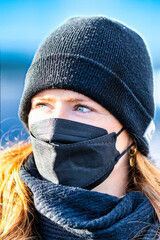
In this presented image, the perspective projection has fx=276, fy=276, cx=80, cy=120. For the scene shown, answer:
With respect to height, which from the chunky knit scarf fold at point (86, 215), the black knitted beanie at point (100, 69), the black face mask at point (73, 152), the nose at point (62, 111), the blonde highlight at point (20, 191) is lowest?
the blonde highlight at point (20, 191)

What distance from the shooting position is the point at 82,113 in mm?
1598

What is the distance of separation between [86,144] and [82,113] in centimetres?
19

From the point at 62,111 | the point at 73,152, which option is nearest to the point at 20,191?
the point at 73,152

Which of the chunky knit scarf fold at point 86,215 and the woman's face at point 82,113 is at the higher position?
the woman's face at point 82,113

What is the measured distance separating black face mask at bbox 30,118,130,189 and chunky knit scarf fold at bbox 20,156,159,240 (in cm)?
8

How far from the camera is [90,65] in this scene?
1.62 metres

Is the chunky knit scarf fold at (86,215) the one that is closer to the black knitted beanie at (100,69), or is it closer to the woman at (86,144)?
the woman at (86,144)

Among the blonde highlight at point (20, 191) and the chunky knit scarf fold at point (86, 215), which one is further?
the blonde highlight at point (20, 191)

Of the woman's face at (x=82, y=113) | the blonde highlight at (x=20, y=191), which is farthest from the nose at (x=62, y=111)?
the blonde highlight at (x=20, y=191)

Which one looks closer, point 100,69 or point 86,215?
point 86,215

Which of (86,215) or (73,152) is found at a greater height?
(73,152)

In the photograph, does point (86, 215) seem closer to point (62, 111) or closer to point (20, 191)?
point (20, 191)

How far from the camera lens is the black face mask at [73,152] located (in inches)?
58.8

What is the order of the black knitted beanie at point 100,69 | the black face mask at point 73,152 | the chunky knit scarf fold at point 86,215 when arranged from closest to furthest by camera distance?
the chunky knit scarf fold at point 86,215
the black face mask at point 73,152
the black knitted beanie at point 100,69
